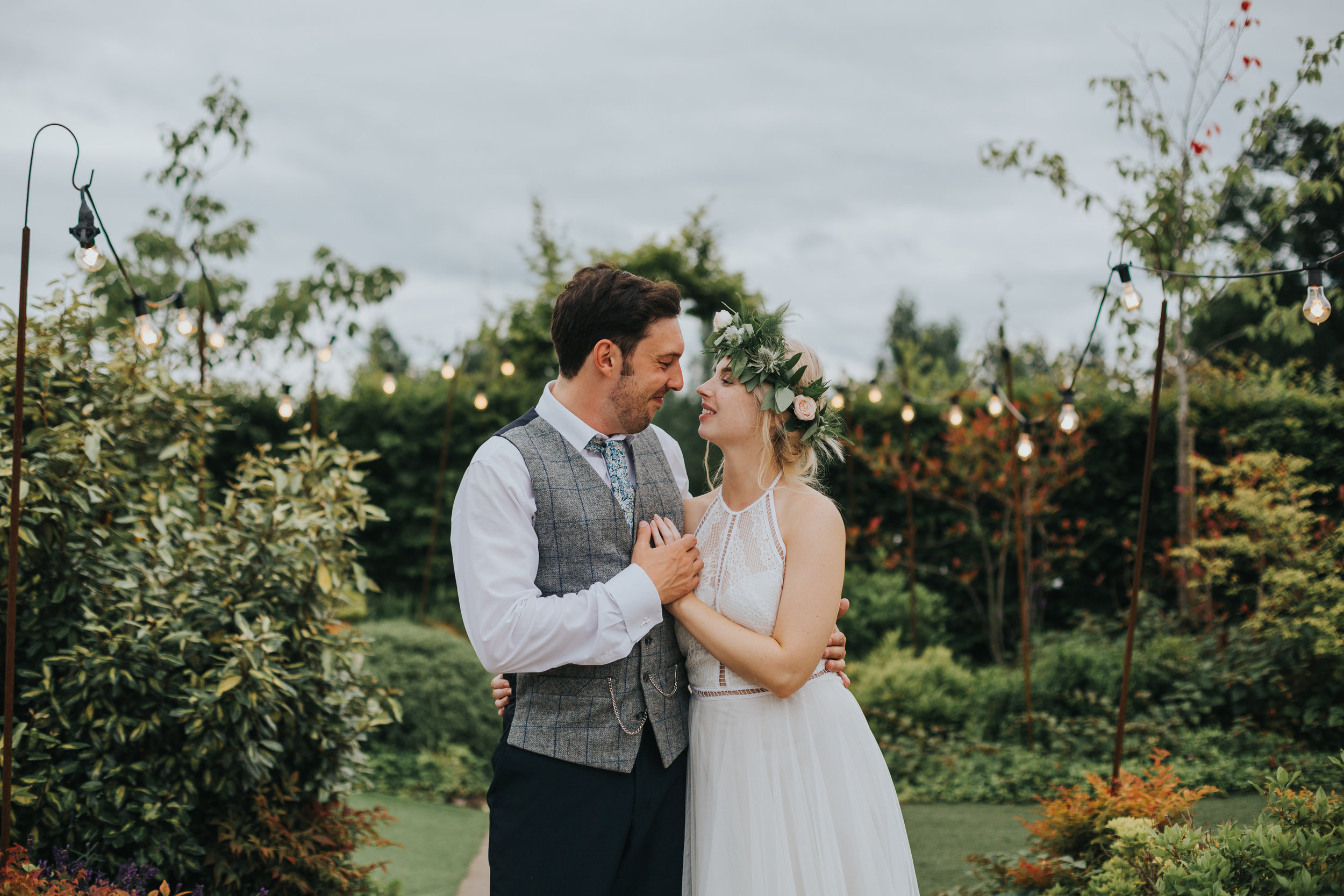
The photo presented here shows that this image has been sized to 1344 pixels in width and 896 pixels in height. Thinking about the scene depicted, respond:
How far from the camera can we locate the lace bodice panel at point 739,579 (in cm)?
208

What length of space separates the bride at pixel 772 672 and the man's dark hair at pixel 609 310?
0.95ft

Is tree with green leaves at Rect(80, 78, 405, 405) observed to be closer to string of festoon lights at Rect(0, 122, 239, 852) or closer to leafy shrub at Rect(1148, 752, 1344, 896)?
string of festoon lights at Rect(0, 122, 239, 852)

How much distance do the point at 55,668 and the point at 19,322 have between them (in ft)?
4.22

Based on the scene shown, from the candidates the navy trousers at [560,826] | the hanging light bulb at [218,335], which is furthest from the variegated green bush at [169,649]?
the navy trousers at [560,826]

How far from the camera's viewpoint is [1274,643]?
5.54 m

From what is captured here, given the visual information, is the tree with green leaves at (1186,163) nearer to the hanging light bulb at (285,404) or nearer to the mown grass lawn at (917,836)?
the mown grass lawn at (917,836)

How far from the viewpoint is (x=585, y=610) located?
176cm

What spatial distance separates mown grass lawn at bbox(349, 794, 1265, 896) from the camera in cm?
407

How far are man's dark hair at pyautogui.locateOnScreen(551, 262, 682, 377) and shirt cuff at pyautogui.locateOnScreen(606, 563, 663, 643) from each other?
479mm

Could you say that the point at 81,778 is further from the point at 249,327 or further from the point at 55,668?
the point at 249,327

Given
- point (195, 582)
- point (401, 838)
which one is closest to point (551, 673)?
point (195, 582)

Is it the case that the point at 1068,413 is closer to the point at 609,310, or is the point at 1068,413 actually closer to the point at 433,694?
the point at 609,310

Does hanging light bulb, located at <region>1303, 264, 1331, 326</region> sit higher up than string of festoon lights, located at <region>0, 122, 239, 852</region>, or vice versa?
hanging light bulb, located at <region>1303, 264, 1331, 326</region>

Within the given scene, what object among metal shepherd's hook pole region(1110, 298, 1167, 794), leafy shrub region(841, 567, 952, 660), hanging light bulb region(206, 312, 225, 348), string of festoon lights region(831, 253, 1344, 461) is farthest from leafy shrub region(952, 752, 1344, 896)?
hanging light bulb region(206, 312, 225, 348)
